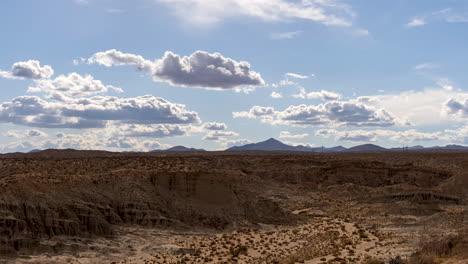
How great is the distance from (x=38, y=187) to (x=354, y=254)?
1811 centimetres

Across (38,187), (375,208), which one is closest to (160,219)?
(38,187)

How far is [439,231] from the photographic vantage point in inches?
1433

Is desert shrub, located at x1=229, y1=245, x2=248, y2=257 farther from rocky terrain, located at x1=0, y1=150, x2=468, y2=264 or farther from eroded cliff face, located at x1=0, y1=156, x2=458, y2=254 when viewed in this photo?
eroded cliff face, located at x1=0, y1=156, x2=458, y2=254

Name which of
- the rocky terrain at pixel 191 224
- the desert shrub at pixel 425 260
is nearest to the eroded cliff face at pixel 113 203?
the rocky terrain at pixel 191 224

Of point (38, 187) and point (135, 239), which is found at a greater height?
point (38, 187)

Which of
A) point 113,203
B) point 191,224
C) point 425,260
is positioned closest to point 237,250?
point 191,224

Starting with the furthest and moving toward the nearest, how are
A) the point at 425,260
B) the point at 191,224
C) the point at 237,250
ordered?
the point at 191,224 → the point at 237,250 → the point at 425,260

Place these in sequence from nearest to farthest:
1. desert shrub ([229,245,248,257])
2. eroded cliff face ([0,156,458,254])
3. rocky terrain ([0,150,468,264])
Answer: rocky terrain ([0,150,468,264]) → eroded cliff face ([0,156,458,254]) → desert shrub ([229,245,248,257])

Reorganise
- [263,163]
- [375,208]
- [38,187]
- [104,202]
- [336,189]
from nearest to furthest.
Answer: [38,187], [104,202], [375,208], [336,189], [263,163]

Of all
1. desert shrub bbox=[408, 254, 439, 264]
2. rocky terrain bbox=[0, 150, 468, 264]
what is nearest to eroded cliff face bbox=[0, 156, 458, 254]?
rocky terrain bbox=[0, 150, 468, 264]

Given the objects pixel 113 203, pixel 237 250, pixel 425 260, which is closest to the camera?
pixel 425 260

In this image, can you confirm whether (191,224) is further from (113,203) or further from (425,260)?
(425,260)

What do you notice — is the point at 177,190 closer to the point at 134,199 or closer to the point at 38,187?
the point at 134,199

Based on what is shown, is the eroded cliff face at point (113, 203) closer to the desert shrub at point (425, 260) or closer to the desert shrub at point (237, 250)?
the desert shrub at point (237, 250)
